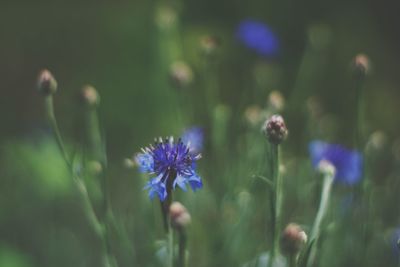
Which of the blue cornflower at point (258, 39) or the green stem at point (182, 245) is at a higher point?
the blue cornflower at point (258, 39)

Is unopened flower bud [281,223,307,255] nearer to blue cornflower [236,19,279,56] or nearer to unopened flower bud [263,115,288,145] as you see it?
unopened flower bud [263,115,288,145]

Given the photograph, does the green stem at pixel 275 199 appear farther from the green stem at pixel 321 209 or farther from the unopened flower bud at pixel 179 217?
the unopened flower bud at pixel 179 217

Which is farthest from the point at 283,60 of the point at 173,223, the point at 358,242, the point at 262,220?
the point at 173,223

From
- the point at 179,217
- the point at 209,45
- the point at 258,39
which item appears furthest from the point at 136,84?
the point at 179,217

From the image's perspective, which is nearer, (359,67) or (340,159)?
(359,67)

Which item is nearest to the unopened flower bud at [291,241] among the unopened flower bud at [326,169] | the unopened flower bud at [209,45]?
the unopened flower bud at [326,169]

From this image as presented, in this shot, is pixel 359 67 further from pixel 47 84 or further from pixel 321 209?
pixel 47 84

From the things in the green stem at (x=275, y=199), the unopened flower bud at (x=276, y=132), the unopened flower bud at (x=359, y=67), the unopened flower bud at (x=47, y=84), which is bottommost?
the green stem at (x=275, y=199)

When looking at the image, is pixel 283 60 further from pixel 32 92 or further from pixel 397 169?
pixel 397 169
